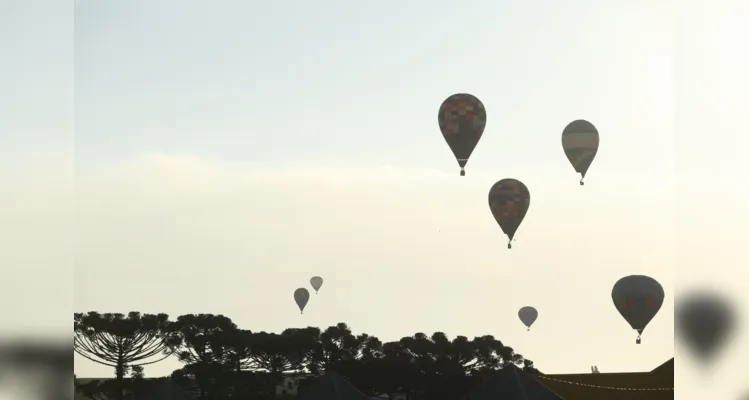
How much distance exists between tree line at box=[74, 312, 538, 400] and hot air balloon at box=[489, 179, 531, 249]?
24587mm

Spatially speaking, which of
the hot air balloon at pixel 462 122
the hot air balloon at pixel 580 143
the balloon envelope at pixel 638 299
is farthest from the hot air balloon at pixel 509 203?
the balloon envelope at pixel 638 299

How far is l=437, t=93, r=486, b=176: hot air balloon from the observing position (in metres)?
56.3

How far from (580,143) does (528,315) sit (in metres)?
28.5

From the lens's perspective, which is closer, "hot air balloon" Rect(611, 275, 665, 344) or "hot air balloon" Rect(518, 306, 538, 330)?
"hot air balloon" Rect(611, 275, 665, 344)

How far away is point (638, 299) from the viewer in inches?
2400

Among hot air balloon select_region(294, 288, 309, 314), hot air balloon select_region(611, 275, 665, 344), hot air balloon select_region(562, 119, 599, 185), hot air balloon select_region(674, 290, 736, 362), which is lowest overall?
hot air balloon select_region(674, 290, 736, 362)

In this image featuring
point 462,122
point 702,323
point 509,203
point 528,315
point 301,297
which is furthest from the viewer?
point 301,297

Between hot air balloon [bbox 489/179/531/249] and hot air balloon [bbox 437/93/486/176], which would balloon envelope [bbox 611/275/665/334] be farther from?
hot air balloon [bbox 437/93/486/176]

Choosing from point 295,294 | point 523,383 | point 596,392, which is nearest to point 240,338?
point 295,294

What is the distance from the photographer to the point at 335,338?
96.1 metres

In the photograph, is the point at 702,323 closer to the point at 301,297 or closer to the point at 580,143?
the point at 580,143

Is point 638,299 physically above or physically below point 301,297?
below

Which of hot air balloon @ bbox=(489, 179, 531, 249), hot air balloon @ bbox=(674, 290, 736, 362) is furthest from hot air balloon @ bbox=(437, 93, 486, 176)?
hot air balloon @ bbox=(674, 290, 736, 362)

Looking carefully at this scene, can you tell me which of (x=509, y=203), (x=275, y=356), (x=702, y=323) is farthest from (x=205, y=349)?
(x=702, y=323)
